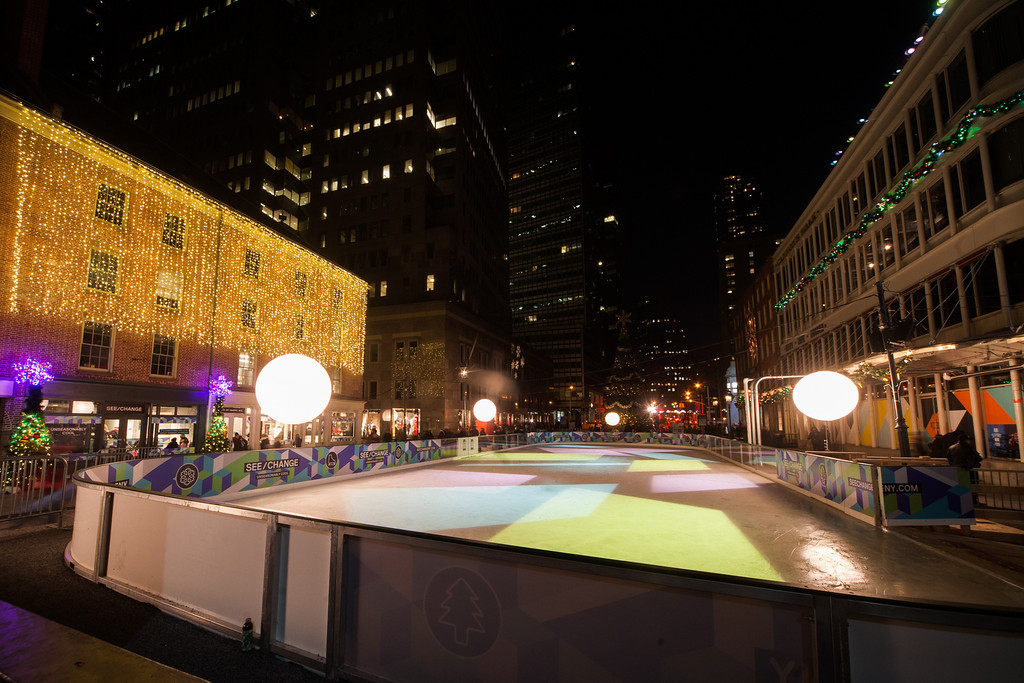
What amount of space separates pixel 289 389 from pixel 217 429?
479 inches

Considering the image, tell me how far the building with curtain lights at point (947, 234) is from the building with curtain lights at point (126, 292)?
28.7 meters

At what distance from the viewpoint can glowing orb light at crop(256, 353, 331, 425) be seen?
9852mm

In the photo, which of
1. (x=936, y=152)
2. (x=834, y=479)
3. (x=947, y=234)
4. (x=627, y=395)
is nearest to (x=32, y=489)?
(x=834, y=479)

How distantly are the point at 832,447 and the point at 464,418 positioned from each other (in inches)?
1161

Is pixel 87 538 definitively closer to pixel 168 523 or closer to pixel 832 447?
pixel 168 523

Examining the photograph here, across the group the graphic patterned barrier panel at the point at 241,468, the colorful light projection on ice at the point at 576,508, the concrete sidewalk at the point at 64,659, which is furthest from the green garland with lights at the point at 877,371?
the concrete sidewalk at the point at 64,659

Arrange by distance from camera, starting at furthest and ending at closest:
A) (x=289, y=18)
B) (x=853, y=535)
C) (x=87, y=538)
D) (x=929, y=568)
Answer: (x=289, y=18)
(x=853, y=535)
(x=929, y=568)
(x=87, y=538)

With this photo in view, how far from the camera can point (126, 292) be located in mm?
20188

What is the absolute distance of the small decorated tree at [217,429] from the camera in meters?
18.1

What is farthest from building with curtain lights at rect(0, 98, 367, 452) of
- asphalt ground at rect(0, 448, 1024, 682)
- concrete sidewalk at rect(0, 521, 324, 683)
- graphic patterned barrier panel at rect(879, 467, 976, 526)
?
graphic patterned barrier panel at rect(879, 467, 976, 526)

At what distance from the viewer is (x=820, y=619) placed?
89.8 inches

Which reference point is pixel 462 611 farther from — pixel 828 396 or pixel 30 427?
pixel 30 427

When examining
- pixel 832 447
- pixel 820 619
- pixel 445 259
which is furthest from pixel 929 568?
pixel 445 259

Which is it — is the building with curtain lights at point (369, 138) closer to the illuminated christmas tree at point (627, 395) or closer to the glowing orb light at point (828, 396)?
the illuminated christmas tree at point (627, 395)
